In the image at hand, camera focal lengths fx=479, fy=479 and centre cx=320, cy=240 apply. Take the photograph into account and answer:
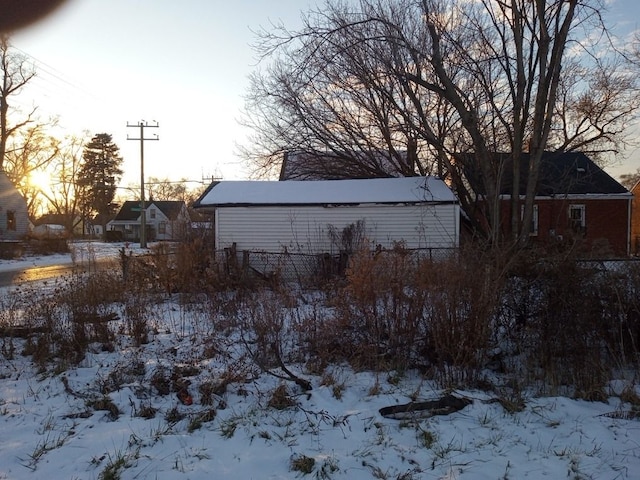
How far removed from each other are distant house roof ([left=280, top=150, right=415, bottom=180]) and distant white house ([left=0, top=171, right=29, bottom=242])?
885 inches

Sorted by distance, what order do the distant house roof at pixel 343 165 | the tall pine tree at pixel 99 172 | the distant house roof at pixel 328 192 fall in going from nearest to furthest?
the distant house roof at pixel 328 192 → the distant house roof at pixel 343 165 → the tall pine tree at pixel 99 172

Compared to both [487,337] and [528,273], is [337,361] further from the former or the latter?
[528,273]

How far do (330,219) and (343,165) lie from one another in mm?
6258

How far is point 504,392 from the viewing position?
15.2 ft

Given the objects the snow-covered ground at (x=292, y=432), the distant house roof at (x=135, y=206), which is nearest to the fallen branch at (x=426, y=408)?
the snow-covered ground at (x=292, y=432)

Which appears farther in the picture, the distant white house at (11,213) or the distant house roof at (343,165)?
the distant white house at (11,213)

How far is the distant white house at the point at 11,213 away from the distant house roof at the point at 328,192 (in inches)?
953

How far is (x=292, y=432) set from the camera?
3895mm

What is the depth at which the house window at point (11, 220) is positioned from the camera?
35.6 metres

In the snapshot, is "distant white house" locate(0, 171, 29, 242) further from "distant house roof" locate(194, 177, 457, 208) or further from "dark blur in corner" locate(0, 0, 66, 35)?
"dark blur in corner" locate(0, 0, 66, 35)

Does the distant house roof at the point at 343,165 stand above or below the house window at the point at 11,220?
above

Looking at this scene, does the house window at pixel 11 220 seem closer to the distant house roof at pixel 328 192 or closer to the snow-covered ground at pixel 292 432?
the distant house roof at pixel 328 192

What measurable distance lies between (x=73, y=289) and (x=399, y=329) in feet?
17.4

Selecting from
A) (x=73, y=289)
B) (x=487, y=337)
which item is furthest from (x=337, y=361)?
(x=73, y=289)
